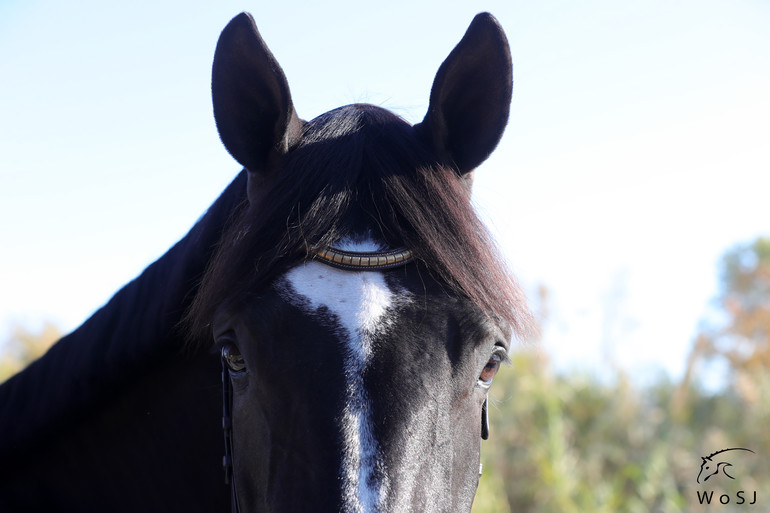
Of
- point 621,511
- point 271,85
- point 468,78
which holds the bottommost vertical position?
point 621,511

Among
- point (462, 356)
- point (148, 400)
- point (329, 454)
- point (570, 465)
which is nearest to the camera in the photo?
point (329, 454)

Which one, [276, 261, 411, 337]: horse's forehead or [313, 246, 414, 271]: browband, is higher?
[313, 246, 414, 271]: browband

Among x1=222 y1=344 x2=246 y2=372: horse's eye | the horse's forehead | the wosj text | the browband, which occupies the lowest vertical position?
the wosj text

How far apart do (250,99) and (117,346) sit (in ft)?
3.74

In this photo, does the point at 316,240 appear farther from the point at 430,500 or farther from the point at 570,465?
the point at 570,465

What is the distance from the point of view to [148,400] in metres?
2.55

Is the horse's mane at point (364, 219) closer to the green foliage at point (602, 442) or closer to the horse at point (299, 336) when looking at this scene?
the horse at point (299, 336)

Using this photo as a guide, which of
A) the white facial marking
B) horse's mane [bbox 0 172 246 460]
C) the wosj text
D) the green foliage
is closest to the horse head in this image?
the white facial marking

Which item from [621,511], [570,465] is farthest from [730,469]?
[570,465]

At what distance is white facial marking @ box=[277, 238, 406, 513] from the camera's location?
1.58m

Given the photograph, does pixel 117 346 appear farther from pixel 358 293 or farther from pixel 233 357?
pixel 358 293

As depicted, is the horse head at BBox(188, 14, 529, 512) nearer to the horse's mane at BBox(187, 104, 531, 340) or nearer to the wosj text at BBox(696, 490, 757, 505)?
the horse's mane at BBox(187, 104, 531, 340)

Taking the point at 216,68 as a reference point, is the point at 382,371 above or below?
below

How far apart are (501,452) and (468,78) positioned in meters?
7.52
